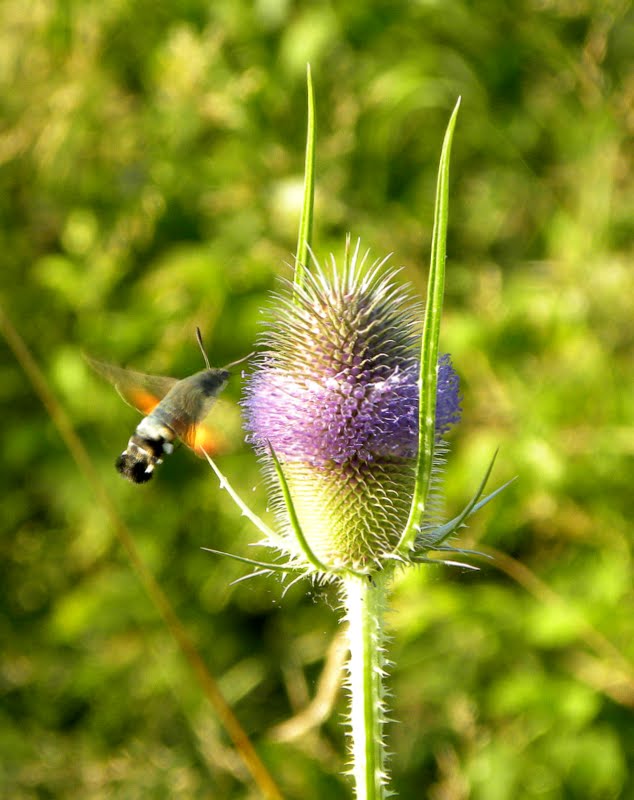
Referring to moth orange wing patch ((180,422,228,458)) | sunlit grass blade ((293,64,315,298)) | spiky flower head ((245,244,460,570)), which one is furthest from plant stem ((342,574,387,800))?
sunlit grass blade ((293,64,315,298))

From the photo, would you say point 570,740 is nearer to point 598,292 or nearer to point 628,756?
point 628,756

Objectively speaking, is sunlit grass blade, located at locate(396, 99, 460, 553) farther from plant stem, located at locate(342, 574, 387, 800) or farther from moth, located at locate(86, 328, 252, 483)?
moth, located at locate(86, 328, 252, 483)

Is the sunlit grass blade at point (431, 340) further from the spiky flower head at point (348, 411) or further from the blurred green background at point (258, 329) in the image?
the blurred green background at point (258, 329)

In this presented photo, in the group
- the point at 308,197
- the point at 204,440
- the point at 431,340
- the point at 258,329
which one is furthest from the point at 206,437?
the point at 258,329

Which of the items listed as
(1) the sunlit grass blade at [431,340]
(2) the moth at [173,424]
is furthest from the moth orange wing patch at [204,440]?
(1) the sunlit grass blade at [431,340]

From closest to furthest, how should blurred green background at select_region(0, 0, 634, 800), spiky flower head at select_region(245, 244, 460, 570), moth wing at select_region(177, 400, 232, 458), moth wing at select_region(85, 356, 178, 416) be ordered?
spiky flower head at select_region(245, 244, 460, 570), moth wing at select_region(177, 400, 232, 458), moth wing at select_region(85, 356, 178, 416), blurred green background at select_region(0, 0, 634, 800)

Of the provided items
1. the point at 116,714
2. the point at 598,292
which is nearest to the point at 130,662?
the point at 116,714
